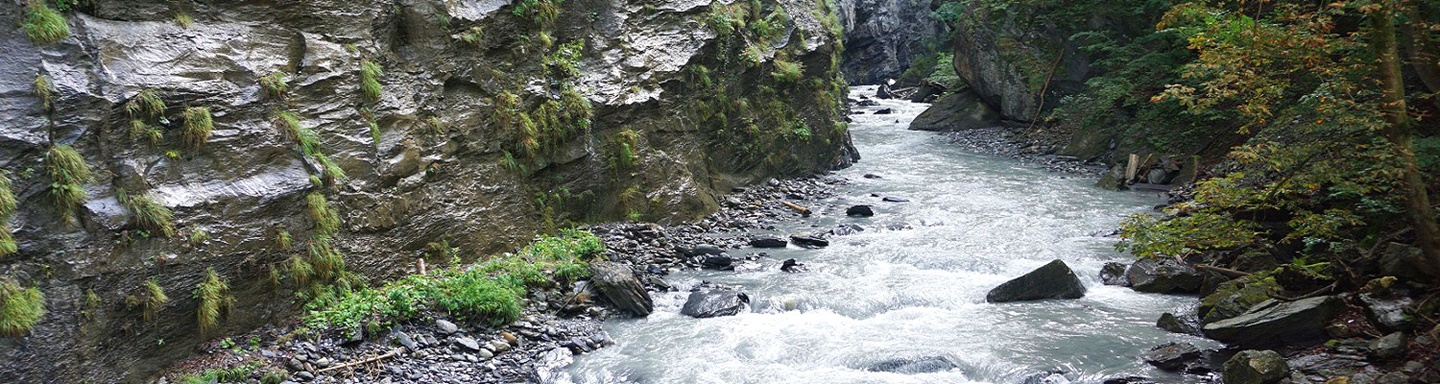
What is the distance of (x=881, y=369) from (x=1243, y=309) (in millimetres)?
4038

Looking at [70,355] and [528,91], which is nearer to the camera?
[70,355]

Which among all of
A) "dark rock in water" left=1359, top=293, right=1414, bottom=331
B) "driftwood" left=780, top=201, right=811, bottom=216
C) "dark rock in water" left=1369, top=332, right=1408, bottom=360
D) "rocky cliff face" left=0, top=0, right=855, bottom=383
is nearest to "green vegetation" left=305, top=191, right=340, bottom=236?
"rocky cliff face" left=0, top=0, right=855, bottom=383

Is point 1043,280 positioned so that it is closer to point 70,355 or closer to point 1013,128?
point 70,355

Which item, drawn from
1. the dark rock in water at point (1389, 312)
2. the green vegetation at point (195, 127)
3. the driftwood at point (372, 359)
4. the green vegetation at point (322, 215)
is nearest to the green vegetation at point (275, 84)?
the green vegetation at point (195, 127)

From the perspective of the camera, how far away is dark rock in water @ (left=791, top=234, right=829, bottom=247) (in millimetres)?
15023

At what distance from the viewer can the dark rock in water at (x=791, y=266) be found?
13.4 metres

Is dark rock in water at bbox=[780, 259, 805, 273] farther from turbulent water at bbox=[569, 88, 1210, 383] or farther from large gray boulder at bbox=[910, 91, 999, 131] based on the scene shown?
large gray boulder at bbox=[910, 91, 999, 131]

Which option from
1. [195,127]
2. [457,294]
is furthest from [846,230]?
[195,127]

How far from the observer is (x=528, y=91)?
13.8 meters

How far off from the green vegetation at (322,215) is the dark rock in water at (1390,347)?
10.7m

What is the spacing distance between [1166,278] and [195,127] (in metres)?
A: 11.6

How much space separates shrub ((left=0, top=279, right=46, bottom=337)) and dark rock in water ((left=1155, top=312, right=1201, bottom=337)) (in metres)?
11.3

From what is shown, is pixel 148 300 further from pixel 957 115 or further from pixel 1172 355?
pixel 957 115

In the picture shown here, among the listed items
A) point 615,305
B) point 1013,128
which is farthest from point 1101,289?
point 1013,128
